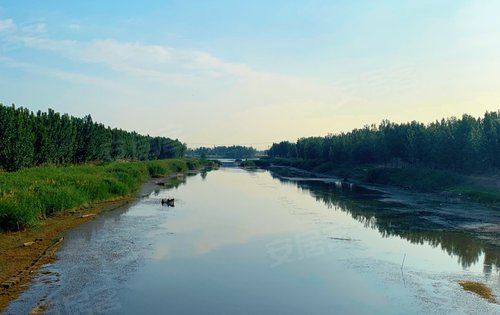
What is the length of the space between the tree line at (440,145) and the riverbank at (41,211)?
42.6 meters

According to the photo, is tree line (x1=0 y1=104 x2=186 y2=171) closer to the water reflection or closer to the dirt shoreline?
the dirt shoreline

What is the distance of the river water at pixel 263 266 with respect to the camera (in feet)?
49.0

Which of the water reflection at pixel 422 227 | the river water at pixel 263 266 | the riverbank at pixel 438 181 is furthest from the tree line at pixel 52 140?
the riverbank at pixel 438 181

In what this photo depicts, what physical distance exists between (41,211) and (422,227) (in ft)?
79.8

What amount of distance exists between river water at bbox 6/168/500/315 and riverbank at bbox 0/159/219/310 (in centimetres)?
69

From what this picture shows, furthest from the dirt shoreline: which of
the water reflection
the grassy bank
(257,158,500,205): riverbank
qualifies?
(257,158,500,205): riverbank

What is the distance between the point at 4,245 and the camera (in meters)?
20.0

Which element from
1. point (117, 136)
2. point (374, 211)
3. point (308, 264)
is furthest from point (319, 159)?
point (308, 264)

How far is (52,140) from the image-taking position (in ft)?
171

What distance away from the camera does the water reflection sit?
22964 mm

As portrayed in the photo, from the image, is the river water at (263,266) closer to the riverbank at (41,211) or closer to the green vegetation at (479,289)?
the green vegetation at (479,289)

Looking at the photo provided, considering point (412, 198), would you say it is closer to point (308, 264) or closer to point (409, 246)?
point (409, 246)

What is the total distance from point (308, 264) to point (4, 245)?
532 inches

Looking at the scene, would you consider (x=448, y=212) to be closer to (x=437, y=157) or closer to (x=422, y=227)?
(x=422, y=227)
